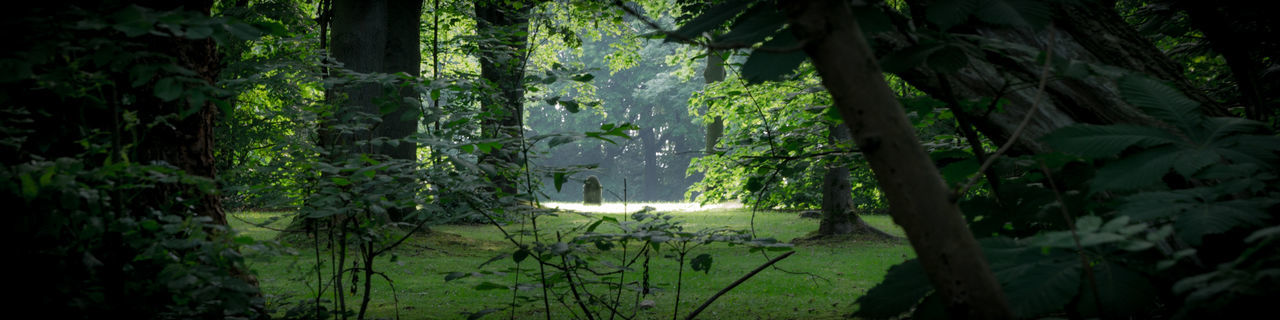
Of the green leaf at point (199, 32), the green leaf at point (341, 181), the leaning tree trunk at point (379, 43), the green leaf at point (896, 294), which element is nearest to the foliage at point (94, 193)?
the green leaf at point (199, 32)

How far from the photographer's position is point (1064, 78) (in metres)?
2.18

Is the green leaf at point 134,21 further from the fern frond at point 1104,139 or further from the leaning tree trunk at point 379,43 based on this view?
the leaning tree trunk at point 379,43

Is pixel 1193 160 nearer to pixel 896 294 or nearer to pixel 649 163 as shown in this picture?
pixel 896 294

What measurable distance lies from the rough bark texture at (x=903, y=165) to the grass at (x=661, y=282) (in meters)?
1.37

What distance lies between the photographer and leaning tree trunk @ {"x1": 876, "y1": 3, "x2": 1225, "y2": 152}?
2199 millimetres

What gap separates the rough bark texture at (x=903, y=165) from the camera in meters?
1.01

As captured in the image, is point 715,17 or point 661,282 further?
point 661,282

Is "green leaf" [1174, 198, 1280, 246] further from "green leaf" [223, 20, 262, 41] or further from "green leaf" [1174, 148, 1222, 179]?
"green leaf" [223, 20, 262, 41]

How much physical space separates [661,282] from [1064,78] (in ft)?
15.7

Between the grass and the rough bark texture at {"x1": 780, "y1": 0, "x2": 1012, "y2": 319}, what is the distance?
1368 millimetres

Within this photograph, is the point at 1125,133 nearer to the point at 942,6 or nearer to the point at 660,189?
the point at 942,6

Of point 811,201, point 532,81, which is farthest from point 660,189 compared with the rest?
point 532,81

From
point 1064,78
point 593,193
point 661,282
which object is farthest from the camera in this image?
point 593,193

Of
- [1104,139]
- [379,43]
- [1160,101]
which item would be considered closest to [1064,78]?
[1160,101]
